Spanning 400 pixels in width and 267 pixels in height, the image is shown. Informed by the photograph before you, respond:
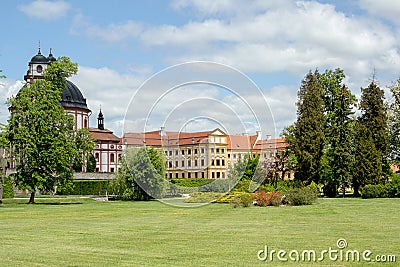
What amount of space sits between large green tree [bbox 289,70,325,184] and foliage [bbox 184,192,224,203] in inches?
599

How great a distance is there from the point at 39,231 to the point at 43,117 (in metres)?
28.6

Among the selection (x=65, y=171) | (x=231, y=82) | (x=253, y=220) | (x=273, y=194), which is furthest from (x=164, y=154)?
(x=253, y=220)

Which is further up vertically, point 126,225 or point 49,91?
point 49,91

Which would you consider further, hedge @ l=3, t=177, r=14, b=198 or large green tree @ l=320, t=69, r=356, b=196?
hedge @ l=3, t=177, r=14, b=198

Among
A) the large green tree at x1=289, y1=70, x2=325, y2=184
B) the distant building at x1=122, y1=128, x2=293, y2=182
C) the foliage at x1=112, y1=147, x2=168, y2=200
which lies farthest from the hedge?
the large green tree at x1=289, y1=70, x2=325, y2=184

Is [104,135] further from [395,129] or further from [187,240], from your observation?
[187,240]

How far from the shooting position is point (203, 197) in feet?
139

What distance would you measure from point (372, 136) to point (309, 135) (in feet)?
19.8

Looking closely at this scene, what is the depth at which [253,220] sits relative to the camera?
23875 millimetres

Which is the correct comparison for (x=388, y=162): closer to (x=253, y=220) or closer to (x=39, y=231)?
(x=253, y=220)

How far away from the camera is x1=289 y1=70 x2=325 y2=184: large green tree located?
55.3m

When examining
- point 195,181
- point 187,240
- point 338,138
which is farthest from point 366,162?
point 187,240

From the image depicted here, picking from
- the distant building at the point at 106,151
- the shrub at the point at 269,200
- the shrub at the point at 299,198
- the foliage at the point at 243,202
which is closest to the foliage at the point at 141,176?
the foliage at the point at 243,202

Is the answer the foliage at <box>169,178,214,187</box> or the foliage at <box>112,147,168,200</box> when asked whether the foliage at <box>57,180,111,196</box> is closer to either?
the foliage at <box>112,147,168,200</box>
